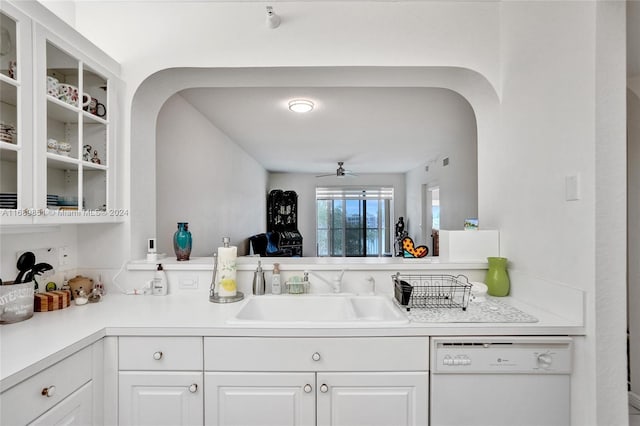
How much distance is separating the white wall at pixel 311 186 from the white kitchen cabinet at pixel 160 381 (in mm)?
7097

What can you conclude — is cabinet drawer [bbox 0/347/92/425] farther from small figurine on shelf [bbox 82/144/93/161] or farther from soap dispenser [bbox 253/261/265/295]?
small figurine on shelf [bbox 82/144/93/161]

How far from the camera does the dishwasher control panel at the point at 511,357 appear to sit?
1.33 meters

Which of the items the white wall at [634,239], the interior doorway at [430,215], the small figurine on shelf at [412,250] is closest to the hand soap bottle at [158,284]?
the small figurine on shelf at [412,250]

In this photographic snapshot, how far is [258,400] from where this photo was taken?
1332 mm

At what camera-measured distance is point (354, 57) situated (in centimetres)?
185

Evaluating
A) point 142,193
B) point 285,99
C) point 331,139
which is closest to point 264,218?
point 331,139

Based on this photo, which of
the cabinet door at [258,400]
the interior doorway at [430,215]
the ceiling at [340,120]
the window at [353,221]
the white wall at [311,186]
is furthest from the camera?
the window at [353,221]

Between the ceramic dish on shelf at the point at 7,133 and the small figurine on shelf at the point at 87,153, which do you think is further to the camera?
the small figurine on shelf at the point at 87,153

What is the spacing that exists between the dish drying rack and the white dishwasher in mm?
262

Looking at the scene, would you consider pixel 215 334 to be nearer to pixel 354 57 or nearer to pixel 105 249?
pixel 105 249

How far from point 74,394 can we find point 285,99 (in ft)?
8.63

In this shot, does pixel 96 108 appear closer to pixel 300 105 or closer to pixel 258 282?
pixel 258 282

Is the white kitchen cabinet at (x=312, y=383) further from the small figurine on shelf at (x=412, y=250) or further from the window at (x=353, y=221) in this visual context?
the window at (x=353, y=221)

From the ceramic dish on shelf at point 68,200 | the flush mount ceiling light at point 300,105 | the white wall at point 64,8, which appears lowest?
the ceramic dish on shelf at point 68,200
